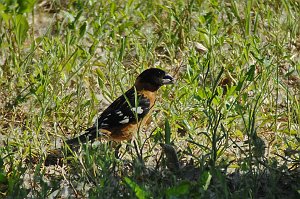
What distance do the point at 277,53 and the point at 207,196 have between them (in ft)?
8.59

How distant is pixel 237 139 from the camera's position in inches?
256

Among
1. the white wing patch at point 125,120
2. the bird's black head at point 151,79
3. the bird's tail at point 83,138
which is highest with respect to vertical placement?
the bird's black head at point 151,79

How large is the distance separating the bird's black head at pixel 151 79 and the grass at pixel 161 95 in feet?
0.60

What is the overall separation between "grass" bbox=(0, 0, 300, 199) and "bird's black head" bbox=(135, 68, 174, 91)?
18 centimetres

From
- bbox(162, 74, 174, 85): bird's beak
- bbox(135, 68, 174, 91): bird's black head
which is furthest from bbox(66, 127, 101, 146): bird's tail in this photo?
bbox(162, 74, 174, 85): bird's beak

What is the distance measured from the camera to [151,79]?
671 centimetres

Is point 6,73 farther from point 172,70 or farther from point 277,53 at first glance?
point 277,53

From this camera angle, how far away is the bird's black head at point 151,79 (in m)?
6.70

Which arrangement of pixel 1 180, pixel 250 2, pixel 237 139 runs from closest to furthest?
pixel 1 180
pixel 237 139
pixel 250 2

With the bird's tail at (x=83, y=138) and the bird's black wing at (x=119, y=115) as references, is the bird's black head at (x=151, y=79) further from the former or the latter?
the bird's tail at (x=83, y=138)

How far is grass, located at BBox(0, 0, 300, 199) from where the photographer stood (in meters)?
5.40

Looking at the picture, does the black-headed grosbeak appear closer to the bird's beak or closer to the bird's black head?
the bird's black head

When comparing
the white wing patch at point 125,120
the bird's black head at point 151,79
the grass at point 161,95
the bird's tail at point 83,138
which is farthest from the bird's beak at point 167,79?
the bird's tail at point 83,138

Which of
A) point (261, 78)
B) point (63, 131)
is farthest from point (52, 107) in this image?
point (261, 78)
